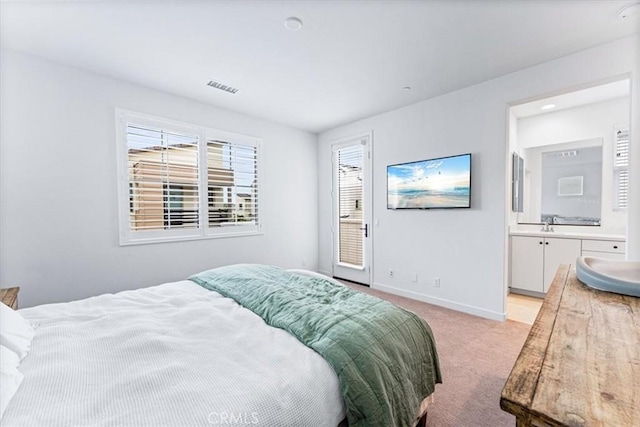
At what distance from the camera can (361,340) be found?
1.21 m

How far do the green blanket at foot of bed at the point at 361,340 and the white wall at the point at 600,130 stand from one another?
380 cm

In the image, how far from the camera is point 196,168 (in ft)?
11.4

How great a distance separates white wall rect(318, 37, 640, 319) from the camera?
100 inches

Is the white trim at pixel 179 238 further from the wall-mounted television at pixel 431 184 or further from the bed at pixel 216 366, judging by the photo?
the wall-mounted television at pixel 431 184

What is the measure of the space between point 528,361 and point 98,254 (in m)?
3.51

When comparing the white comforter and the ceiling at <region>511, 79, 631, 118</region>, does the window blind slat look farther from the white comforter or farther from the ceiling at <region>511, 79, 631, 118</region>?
the ceiling at <region>511, 79, 631, 118</region>

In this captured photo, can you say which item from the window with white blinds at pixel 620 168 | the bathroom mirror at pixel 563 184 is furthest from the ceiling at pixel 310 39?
the bathroom mirror at pixel 563 184

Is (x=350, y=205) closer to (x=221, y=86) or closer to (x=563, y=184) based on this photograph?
(x=221, y=86)

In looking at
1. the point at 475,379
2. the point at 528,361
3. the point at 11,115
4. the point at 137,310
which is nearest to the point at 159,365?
the point at 137,310

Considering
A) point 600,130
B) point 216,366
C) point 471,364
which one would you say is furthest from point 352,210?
point 216,366

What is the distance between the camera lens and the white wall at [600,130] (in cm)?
343

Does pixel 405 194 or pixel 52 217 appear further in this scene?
pixel 405 194

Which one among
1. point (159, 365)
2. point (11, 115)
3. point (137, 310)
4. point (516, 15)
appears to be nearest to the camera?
point (159, 365)

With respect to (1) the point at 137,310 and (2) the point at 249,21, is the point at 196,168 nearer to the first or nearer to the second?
(2) the point at 249,21
